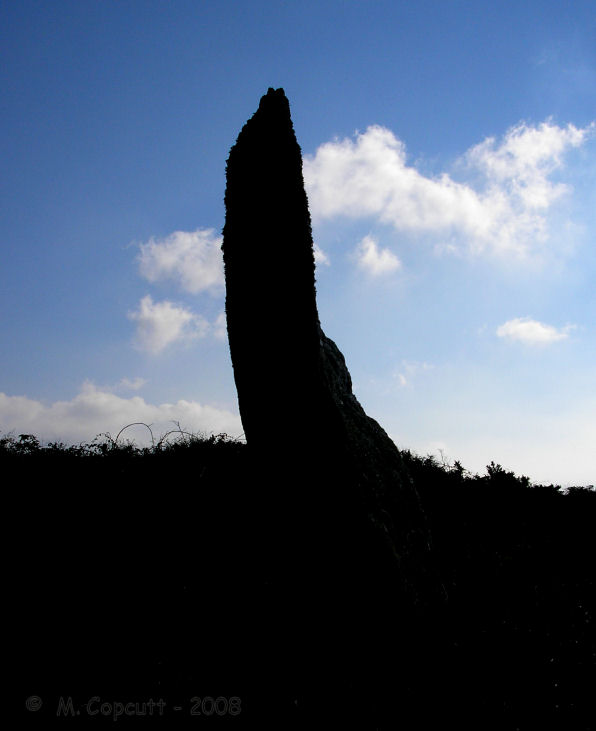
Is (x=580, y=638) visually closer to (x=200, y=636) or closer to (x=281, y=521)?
(x=281, y=521)

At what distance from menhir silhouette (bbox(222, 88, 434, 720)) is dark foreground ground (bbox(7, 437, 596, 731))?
0.13 ft

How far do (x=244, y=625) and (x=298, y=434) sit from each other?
1.85 m

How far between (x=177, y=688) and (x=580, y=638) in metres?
4.05

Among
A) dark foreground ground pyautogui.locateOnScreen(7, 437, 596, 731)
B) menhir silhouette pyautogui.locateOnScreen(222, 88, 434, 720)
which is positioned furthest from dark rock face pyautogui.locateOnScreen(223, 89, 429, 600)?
dark foreground ground pyautogui.locateOnScreen(7, 437, 596, 731)

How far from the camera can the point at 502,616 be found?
17.0 ft

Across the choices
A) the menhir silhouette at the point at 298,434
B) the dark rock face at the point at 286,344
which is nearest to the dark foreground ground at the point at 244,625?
the menhir silhouette at the point at 298,434

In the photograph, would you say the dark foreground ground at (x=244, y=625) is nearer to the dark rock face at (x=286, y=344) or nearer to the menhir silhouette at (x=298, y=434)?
the menhir silhouette at (x=298, y=434)

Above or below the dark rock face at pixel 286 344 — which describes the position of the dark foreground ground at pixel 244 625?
below

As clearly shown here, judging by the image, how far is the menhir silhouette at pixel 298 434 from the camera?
4.28 meters

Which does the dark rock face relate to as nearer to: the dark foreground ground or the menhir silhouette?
the menhir silhouette

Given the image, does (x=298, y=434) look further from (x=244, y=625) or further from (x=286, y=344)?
(x=244, y=625)

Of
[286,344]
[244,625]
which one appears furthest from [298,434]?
[244,625]

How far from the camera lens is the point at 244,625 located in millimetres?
4480

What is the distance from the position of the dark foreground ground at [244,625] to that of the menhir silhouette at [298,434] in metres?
0.04
